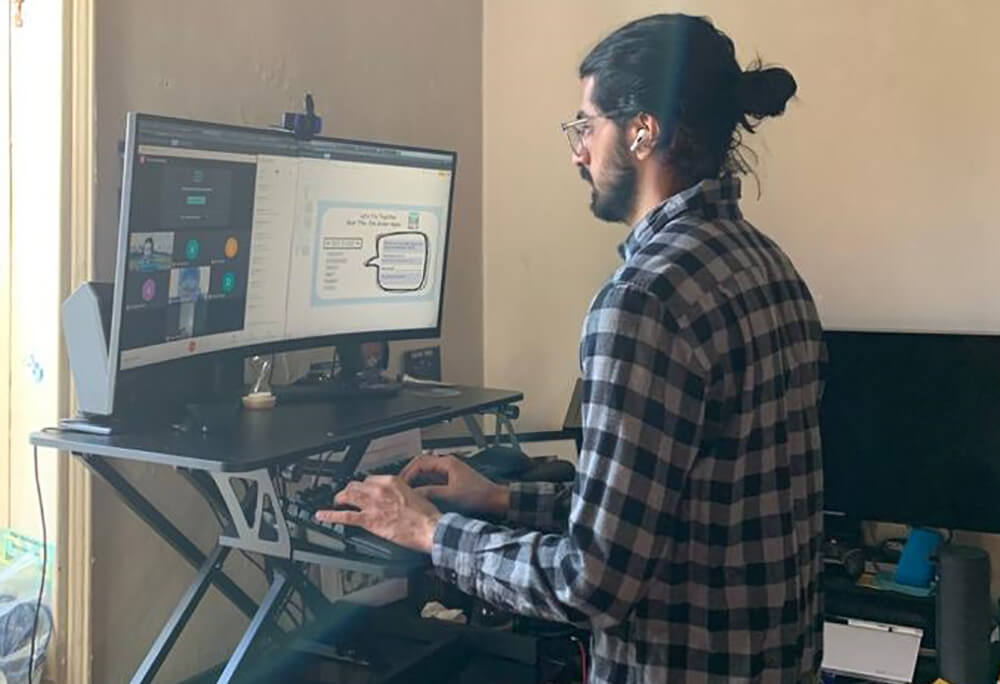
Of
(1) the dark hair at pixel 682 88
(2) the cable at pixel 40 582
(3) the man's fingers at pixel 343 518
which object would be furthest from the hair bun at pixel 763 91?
(2) the cable at pixel 40 582

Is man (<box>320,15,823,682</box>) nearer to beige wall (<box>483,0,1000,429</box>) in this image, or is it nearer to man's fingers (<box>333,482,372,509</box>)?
man's fingers (<box>333,482,372,509</box>)

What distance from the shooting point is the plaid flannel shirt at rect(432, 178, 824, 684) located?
1.14 meters

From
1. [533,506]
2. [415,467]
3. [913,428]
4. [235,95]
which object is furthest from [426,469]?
[913,428]

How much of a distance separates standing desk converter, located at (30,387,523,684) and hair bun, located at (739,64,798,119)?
2.19ft

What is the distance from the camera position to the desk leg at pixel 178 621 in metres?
1.56

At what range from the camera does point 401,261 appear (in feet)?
6.72

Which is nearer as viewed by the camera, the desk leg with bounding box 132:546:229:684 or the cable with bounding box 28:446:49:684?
the desk leg with bounding box 132:546:229:684

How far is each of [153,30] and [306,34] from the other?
0.42 meters

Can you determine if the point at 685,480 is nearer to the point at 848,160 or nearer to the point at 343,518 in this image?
the point at 343,518

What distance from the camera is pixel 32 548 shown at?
1.76m

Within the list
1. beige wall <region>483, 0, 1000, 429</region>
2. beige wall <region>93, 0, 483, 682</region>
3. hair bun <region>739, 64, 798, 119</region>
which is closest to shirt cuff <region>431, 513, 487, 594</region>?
hair bun <region>739, 64, 798, 119</region>

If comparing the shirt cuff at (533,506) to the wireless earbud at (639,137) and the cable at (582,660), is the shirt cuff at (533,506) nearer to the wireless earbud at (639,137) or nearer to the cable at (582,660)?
the cable at (582,660)

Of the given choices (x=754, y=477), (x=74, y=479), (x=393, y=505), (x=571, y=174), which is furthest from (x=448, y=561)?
(x=571, y=174)

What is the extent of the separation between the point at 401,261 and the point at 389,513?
74 cm
